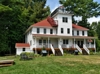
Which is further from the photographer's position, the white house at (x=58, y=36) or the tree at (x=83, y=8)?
the tree at (x=83, y=8)

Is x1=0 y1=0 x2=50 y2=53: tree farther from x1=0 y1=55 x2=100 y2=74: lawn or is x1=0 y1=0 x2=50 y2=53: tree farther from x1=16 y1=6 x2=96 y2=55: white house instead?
x1=0 y1=55 x2=100 y2=74: lawn

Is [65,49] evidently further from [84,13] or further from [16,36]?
[84,13]

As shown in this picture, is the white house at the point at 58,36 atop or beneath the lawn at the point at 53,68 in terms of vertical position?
atop

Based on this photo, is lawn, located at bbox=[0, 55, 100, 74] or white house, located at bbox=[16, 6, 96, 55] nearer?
lawn, located at bbox=[0, 55, 100, 74]

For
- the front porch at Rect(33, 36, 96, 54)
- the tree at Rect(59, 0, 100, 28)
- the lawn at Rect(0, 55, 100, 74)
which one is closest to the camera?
the lawn at Rect(0, 55, 100, 74)

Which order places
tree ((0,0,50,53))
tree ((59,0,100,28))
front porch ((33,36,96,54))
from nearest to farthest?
1. front porch ((33,36,96,54))
2. tree ((0,0,50,53))
3. tree ((59,0,100,28))

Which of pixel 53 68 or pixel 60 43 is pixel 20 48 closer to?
pixel 60 43

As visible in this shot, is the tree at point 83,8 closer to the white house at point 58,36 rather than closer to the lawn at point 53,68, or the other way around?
the white house at point 58,36

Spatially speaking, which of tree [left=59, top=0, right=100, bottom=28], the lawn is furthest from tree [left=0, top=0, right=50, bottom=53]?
the lawn

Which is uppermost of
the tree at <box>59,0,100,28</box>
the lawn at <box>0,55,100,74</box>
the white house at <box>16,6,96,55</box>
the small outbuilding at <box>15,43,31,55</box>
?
the tree at <box>59,0,100,28</box>

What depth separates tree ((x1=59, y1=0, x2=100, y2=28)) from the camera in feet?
156

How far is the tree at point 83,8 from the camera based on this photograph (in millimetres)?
47688

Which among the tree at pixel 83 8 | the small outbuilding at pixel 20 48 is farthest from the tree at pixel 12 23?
the tree at pixel 83 8

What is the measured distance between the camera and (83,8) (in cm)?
Result: 4775
